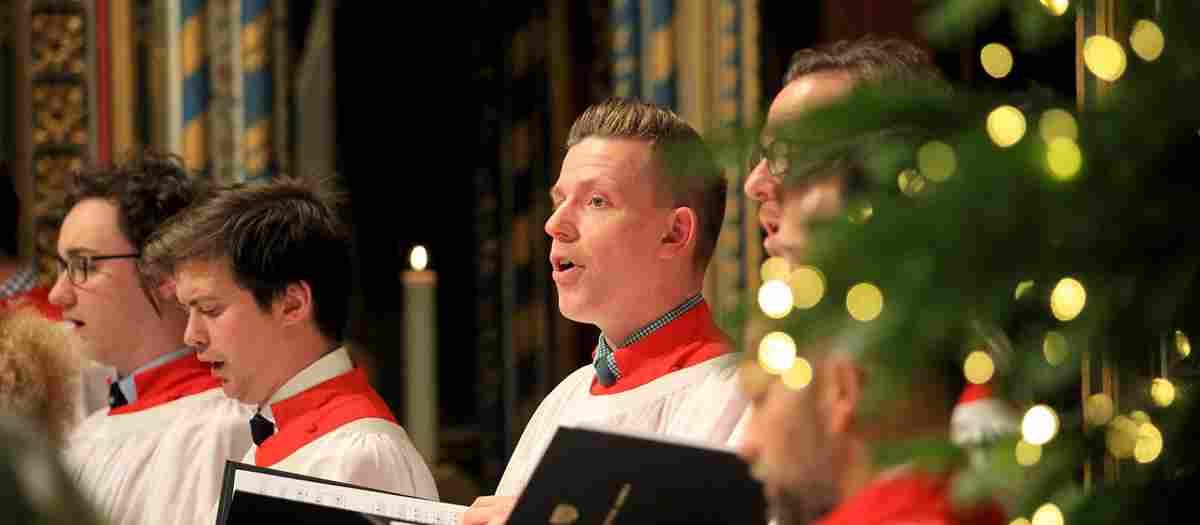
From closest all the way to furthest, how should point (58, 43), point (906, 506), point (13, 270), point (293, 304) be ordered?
point (906, 506), point (293, 304), point (13, 270), point (58, 43)

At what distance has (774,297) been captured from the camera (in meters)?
1.23

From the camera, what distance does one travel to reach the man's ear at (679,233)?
9.48 feet

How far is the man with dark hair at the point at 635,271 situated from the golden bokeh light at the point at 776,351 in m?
1.54

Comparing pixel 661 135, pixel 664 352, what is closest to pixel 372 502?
pixel 664 352

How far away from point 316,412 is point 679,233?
2.83 feet

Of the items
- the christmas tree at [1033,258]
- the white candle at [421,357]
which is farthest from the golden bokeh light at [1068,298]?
the white candle at [421,357]

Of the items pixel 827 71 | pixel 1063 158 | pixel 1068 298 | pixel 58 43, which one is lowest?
pixel 1068 298

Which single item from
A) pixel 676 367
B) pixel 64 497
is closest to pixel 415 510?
pixel 676 367

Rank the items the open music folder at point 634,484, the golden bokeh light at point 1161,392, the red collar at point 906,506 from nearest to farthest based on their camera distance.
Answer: the golden bokeh light at point 1161,392
the red collar at point 906,506
the open music folder at point 634,484

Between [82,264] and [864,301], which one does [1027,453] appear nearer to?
[864,301]

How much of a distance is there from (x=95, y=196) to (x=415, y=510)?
2031 millimetres

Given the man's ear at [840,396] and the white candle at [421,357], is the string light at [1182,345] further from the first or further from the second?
the white candle at [421,357]

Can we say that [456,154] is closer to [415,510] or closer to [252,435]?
[252,435]

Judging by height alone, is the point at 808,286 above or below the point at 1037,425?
above
